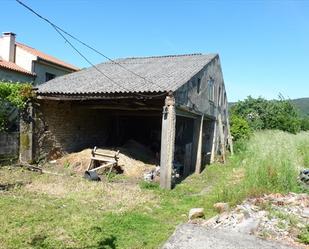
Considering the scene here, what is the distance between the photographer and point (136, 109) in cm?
1378

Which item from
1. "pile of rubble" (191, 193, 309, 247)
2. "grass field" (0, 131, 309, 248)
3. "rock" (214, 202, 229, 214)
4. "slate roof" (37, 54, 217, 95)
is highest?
"slate roof" (37, 54, 217, 95)

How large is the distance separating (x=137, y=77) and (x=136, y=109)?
1200 mm

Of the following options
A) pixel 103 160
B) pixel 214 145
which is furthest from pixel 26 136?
pixel 214 145

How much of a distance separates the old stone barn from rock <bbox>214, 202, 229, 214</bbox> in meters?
2.68

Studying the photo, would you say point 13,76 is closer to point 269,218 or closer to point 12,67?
point 12,67

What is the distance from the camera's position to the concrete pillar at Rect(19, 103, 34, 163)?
13.0 metres

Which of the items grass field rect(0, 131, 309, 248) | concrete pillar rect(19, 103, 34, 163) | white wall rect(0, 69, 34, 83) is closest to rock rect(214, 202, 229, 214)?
grass field rect(0, 131, 309, 248)

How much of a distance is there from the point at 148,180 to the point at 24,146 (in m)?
4.79

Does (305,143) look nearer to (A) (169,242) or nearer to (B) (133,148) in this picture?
(B) (133,148)

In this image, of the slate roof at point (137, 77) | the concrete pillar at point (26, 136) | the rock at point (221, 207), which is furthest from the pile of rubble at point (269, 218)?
the concrete pillar at point (26, 136)

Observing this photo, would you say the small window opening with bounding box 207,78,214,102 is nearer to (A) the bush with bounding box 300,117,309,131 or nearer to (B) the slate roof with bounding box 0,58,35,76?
(B) the slate roof with bounding box 0,58,35,76

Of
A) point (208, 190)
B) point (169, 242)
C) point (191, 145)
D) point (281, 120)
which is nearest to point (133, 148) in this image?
point (191, 145)

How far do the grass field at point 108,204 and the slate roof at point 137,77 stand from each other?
2.97 metres

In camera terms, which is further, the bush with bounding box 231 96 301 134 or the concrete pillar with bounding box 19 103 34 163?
the bush with bounding box 231 96 301 134
